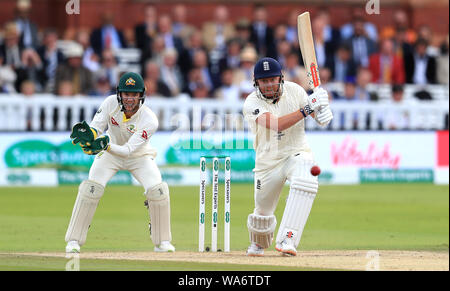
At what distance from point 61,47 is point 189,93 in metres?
2.43

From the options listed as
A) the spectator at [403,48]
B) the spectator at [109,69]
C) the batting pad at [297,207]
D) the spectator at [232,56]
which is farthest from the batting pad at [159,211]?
the spectator at [403,48]

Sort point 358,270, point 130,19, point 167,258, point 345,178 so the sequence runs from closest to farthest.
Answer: point 358,270, point 167,258, point 345,178, point 130,19

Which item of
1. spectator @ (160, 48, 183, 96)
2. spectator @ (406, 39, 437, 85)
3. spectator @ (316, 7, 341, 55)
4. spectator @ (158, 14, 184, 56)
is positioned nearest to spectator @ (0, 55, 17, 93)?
spectator @ (160, 48, 183, 96)

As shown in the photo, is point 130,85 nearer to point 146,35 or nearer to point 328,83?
point 146,35

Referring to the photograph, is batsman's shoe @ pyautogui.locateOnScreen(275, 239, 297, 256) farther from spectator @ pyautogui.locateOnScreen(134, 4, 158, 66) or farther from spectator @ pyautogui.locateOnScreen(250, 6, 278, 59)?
spectator @ pyautogui.locateOnScreen(250, 6, 278, 59)

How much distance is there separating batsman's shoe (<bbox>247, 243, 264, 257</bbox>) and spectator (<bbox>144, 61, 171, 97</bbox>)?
7165 millimetres

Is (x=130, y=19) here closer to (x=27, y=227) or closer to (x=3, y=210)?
(x=3, y=210)

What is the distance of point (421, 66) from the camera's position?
1720 cm

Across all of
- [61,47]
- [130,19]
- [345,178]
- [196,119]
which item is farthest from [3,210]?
[130,19]

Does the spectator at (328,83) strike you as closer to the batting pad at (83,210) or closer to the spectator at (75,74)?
the spectator at (75,74)

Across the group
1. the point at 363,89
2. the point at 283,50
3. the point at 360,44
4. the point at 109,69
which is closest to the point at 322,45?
the point at 283,50

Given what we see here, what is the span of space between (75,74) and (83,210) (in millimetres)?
7281

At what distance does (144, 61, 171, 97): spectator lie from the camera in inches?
607

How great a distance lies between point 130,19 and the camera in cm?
2020
